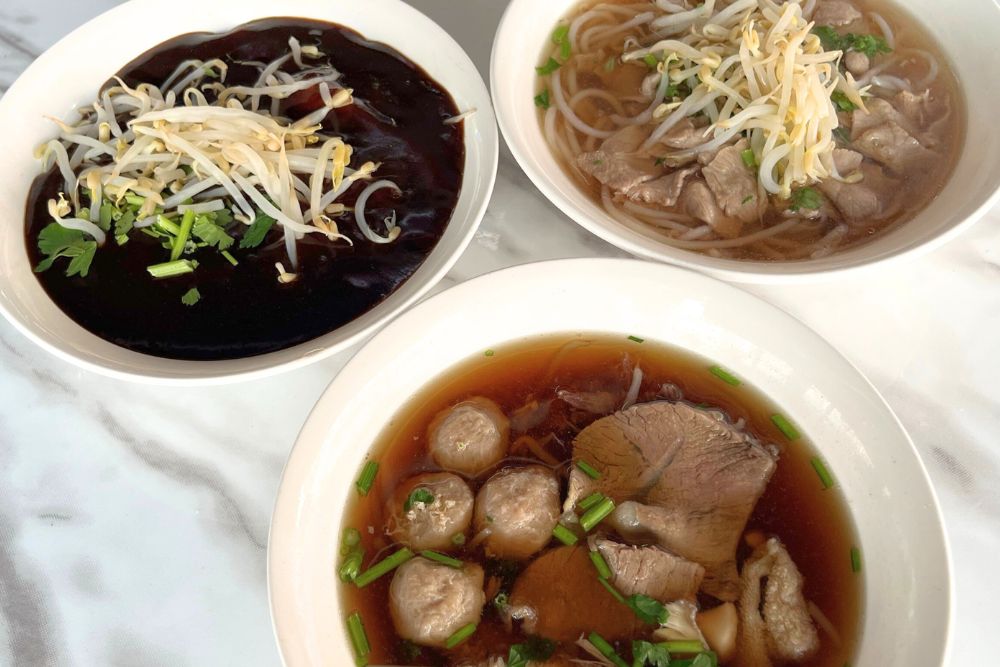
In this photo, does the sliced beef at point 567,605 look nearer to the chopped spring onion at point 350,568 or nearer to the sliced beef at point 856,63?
the chopped spring onion at point 350,568

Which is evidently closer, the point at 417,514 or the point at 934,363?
A: the point at 417,514

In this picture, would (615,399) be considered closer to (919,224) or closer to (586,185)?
(586,185)

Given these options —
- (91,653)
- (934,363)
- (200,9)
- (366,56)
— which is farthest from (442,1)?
(91,653)

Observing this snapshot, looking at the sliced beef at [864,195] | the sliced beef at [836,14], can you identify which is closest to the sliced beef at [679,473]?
the sliced beef at [864,195]

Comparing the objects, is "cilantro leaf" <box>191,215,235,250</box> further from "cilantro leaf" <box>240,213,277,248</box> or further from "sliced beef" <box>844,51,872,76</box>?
"sliced beef" <box>844,51,872,76</box>

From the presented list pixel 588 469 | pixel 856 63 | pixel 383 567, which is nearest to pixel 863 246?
pixel 856 63

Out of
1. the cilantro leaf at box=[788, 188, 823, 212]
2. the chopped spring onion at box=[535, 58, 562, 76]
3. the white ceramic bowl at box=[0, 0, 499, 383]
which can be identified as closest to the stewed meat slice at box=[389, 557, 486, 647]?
the white ceramic bowl at box=[0, 0, 499, 383]

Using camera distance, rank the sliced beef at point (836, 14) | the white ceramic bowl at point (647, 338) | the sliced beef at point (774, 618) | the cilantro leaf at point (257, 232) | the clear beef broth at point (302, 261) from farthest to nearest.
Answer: the sliced beef at point (836, 14), the cilantro leaf at point (257, 232), the clear beef broth at point (302, 261), the sliced beef at point (774, 618), the white ceramic bowl at point (647, 338)

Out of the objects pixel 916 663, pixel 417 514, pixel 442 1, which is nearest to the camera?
pixel 916 663
